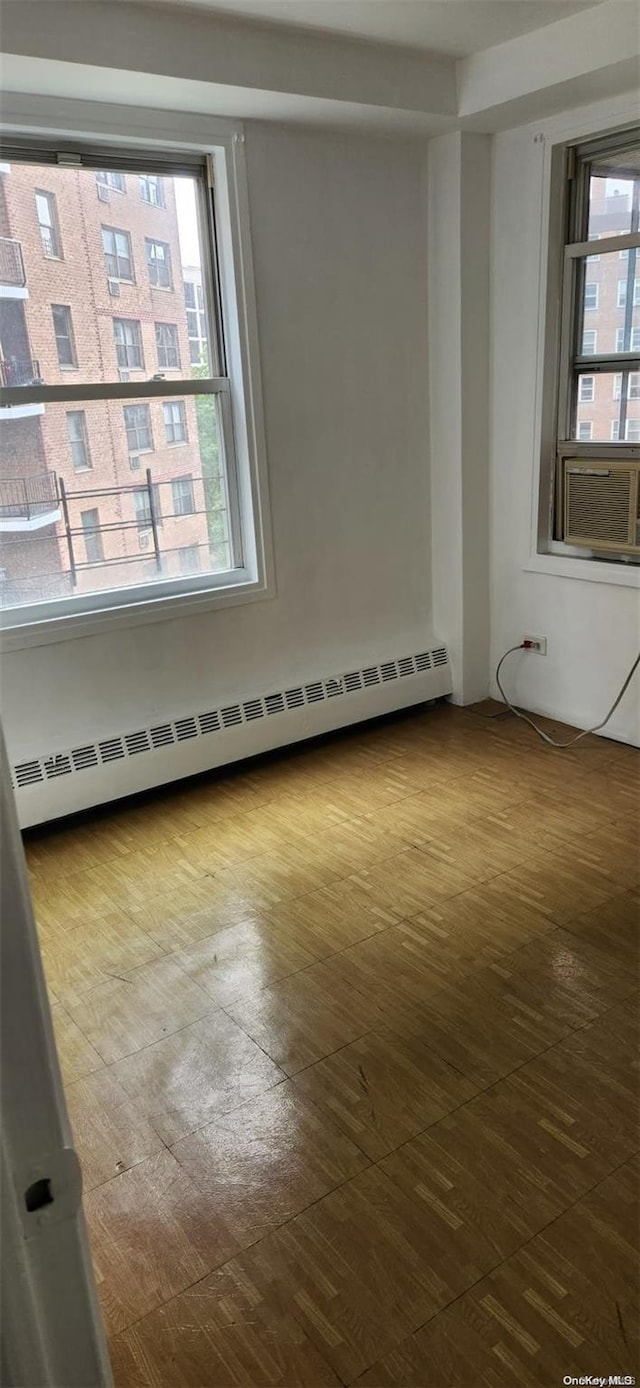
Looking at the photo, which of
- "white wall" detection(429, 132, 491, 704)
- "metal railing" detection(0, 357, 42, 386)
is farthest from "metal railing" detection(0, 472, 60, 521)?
"white wall" detection(429, 132, 491, 704)

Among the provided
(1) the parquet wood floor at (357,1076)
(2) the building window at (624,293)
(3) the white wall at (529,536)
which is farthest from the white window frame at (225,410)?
(2) the building window at (624,293)

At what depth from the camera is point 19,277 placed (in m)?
3.03

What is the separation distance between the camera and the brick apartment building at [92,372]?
3.07 metres

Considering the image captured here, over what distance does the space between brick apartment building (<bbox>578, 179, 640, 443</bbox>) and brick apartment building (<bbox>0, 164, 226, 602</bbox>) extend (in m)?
1.54

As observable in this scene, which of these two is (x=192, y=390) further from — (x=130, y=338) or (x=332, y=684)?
(x=332, y=684)

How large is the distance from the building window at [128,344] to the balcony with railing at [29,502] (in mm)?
507

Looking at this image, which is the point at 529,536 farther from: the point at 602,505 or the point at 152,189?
the point at 152,189

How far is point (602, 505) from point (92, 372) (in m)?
2.04

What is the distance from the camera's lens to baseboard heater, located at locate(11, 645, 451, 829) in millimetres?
3338

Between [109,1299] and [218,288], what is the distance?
3230 mm

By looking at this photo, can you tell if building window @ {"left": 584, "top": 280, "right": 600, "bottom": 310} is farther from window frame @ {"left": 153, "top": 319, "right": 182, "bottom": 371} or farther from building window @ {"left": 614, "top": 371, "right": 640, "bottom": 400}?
window frame @ {"left": 153, "top": 319, "right": 182, "bottom": 371}

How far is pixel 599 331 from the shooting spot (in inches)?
143

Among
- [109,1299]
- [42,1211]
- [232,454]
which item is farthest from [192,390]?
[42,1211]

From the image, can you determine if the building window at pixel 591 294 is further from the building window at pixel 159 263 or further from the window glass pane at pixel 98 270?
the building window at pixel 159 263
